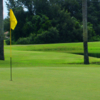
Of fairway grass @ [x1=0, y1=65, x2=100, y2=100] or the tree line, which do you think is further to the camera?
the tree line

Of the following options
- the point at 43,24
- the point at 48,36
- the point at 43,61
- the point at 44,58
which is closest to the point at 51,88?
the point at 43,61

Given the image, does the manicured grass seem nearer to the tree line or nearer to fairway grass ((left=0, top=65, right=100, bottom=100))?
fairway grass ((left=0, top=65, right=100, bottom=100))

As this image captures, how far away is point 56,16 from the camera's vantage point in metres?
58.9

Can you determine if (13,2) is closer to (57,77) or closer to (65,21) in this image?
(65,21)

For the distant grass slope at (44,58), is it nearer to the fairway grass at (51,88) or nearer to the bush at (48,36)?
the fairway grass at (51,88)

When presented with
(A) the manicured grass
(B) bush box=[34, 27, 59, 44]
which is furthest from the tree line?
(A) the manicured grass

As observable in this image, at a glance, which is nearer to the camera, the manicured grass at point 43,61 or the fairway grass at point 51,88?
the fairway grass at point 51,88

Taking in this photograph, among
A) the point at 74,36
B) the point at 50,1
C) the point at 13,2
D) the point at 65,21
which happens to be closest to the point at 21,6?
the point at 13,2

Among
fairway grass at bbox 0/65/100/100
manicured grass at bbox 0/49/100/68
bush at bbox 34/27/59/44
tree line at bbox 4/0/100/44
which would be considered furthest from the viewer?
tree line at bbox 4/0/100/44

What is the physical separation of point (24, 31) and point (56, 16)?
9201 mm

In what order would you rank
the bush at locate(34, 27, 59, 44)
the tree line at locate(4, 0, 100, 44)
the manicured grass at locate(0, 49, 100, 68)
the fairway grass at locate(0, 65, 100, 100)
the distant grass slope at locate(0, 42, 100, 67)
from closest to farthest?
the fairway grass at locate(0, 65, 100, 100), the manicured grass at locate(0, 49, 100, 68), the distant grass slope at locate(0, 42, 100, 67), the bush at locate(34, 27, 59, 44), the tree line at locate(4, 0, 100, 44)

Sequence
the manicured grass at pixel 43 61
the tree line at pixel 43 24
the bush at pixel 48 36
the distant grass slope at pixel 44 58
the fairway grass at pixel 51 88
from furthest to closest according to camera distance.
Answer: the tree line at pixel 43 24, the bush at pixel 48 36, the distant grass slope at pixel 44 58, the manicured grass at pixel 43 61, the fairway grass at pixel 51 88

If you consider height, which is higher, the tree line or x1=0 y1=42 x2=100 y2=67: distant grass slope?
the tree line

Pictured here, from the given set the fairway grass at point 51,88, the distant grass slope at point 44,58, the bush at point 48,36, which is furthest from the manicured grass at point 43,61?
the bush at point 48,36
